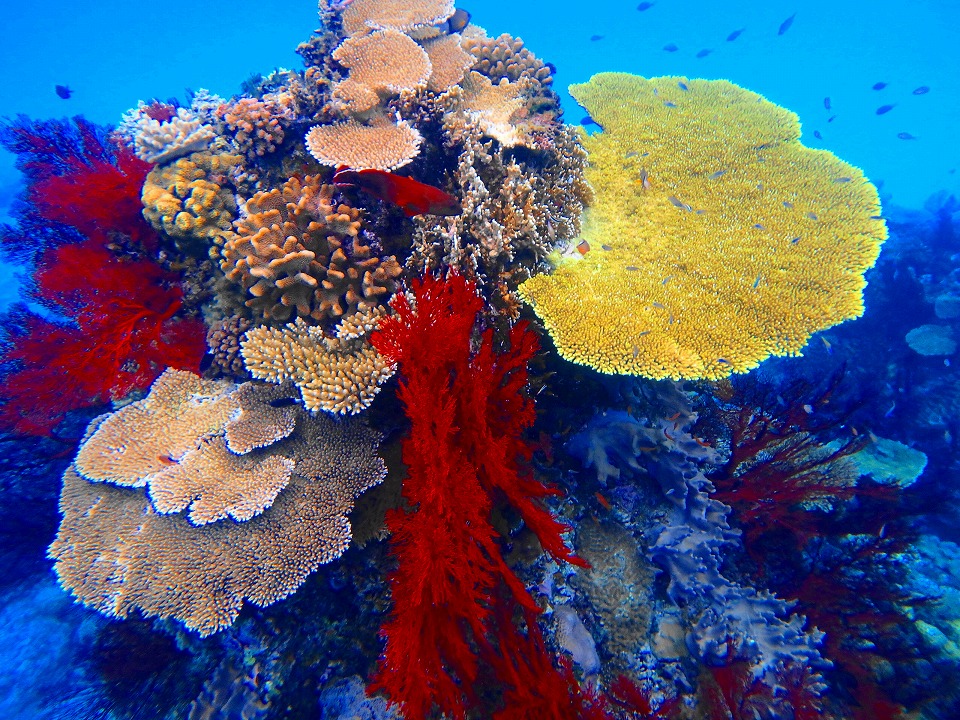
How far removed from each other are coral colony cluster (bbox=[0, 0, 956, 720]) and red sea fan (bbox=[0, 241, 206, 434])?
0.10ft

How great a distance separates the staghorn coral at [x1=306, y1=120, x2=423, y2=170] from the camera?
345 centimetres

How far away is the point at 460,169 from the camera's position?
12.1ft

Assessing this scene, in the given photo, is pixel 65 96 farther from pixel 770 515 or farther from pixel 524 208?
pixel 770 515

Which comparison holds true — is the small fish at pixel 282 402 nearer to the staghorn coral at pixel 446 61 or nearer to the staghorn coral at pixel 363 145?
the staghorn coral at pixel 363 145

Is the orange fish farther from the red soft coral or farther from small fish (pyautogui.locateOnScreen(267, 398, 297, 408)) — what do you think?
small fish (pyautogui.locateOnScreen(267, 398, 297, 408))

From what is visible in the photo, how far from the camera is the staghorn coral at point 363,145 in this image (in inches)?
136

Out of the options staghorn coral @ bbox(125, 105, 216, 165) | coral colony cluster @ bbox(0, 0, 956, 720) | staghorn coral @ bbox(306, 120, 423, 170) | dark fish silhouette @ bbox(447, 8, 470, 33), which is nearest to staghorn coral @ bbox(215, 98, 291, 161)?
coral colony cluster @ bbox(0, 0, 956, 720)

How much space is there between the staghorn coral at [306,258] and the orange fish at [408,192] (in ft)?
2.11

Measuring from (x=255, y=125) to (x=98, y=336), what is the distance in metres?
2.32

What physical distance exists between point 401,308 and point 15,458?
583cm

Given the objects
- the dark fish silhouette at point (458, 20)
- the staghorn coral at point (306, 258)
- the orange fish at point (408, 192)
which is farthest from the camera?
the dark fish silhouette at point (458, 20)

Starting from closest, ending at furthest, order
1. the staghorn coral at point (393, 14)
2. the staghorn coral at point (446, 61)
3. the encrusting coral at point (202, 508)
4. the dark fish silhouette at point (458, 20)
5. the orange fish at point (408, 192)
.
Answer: the orange fish at point (408, 192)
the encrusting coral at point (202, 508)
the staghorn coral at point (446, 61)
the staghorn coral at point (393, 14)
the dark fish silhouette at point (458, 20)

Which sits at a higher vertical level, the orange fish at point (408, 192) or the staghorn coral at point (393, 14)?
the staghorn coral at point (393, 14)

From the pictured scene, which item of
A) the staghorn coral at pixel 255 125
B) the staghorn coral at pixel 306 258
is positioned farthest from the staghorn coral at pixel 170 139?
the staghorn coral at pixel 306 258
